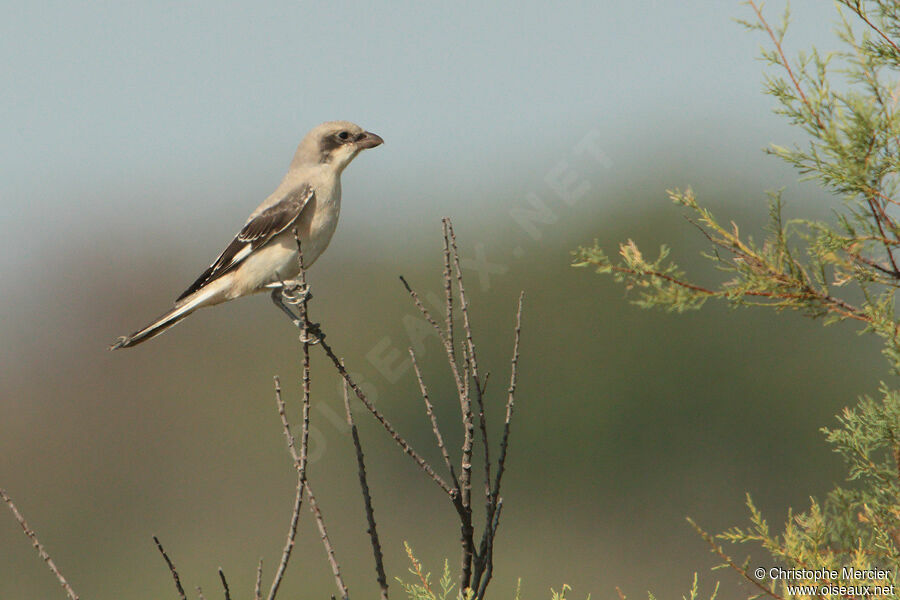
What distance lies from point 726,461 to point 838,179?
5152 cm

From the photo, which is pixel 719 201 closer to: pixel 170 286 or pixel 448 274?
pixel 170 286

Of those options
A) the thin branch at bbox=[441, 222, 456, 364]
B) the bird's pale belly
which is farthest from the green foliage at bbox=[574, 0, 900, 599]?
the bird's pale belly

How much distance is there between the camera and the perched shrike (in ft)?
23.0

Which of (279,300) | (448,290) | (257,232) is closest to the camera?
(448,290)

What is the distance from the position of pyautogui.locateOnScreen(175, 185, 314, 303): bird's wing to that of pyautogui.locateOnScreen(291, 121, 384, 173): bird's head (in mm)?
381

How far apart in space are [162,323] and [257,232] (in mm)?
1060

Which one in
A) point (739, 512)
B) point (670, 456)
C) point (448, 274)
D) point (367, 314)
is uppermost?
point (448, 274)

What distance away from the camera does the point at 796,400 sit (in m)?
55.6

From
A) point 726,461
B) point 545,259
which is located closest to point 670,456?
point 726,461

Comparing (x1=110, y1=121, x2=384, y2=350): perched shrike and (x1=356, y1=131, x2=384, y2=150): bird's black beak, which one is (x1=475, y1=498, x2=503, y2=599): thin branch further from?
(x1=356, y1=131, x2=384, y2=150): bird's black beak

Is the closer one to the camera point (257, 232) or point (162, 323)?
point (162, 323)

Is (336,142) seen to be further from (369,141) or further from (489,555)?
(489,555)

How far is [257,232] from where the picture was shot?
7227mm

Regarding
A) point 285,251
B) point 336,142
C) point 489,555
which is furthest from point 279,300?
point 489,555
